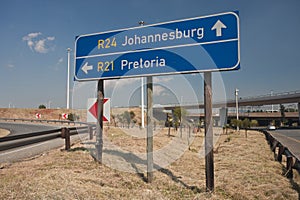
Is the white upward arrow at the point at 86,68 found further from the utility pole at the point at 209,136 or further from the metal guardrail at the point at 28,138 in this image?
the utility pole at the point at 209,136

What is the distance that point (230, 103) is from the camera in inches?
2653

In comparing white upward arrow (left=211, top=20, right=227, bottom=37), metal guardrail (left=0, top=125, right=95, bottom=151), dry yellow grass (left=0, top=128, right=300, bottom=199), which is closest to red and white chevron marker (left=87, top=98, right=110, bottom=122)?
dry yellow grass (left=0, top=128, right=300, bottom=199)

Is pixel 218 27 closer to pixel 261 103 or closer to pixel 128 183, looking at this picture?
pixel 128 183

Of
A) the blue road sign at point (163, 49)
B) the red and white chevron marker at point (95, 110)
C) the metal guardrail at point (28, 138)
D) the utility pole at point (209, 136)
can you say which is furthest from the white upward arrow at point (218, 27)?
the metal guardrail at point (28, 138)

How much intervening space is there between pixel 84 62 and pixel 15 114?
245 feet

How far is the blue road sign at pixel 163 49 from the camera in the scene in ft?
15.7

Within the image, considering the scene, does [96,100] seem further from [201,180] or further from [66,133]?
[201,180]

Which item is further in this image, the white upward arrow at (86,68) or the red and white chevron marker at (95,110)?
the red and white chevron marker at (95,110)

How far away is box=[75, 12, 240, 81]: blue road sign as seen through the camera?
479cm

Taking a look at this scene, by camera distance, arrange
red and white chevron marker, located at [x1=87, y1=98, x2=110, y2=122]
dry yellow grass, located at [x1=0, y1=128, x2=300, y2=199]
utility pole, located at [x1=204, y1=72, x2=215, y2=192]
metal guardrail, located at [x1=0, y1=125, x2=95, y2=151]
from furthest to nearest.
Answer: red and white chevron marker, located at [x1=87, y1=98, x2=110, y2=122] → metal guardrail, located at [x1=0, y1=125, x2=95, y2=151] → utility pole, located at [x1=204, y1=72, x2=215, y2=192] → dry yellow grass, located at [x1=0, y1=128, x2=300, y2=199]

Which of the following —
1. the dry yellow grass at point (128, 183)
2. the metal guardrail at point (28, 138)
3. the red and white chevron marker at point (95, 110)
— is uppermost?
the red and white chevron marker at point (95, 110)

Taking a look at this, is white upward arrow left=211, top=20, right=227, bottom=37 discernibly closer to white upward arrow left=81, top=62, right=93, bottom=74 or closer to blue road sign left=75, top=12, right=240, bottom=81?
blue road sign left=75, top=12, right=240, bottom=81

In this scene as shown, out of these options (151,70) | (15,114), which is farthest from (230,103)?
(151,70)

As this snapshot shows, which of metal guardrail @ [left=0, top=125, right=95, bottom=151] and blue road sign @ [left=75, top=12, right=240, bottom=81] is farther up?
blue road sign @ [left=75, top=12, right=240, bottom=81]
